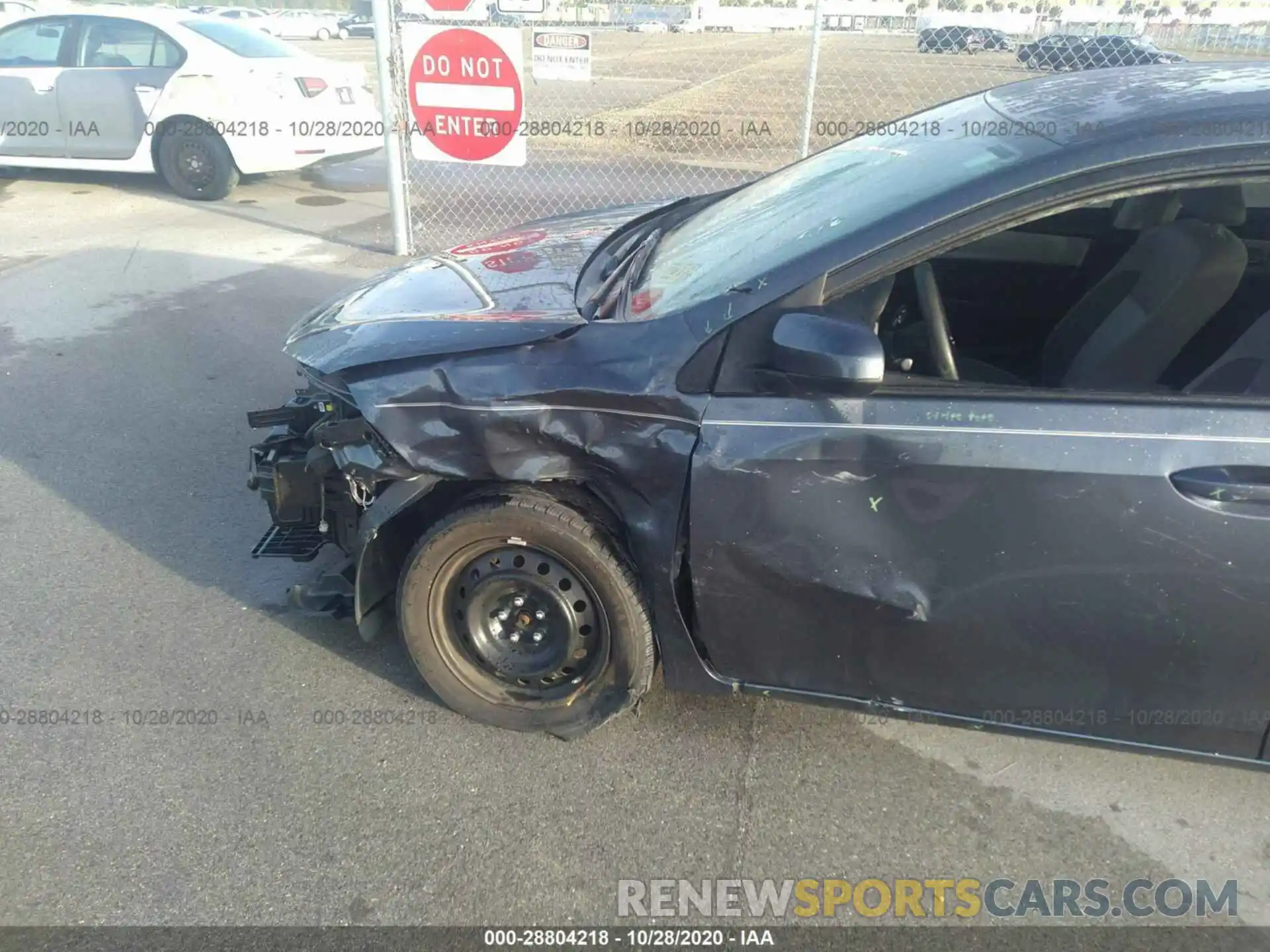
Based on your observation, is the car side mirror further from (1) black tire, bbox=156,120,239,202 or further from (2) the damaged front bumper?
(1) black tire, bbox=156,120,239,202

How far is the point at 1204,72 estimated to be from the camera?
8.52 ft

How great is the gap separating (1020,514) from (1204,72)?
→ 148 cm

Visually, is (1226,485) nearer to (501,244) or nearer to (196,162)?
(501,244)

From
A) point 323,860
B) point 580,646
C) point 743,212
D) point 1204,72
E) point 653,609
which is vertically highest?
point 1204,72

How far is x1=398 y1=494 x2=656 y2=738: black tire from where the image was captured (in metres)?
2.57

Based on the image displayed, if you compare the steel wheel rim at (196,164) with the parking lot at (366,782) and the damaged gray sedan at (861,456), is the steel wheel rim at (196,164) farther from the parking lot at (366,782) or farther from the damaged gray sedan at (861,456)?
the damaged gray sedan at (861,456)

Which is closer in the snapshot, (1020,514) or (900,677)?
(1020,514)

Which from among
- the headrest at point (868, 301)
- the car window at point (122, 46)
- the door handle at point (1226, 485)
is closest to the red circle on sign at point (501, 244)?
the headrest at point (868, 301)

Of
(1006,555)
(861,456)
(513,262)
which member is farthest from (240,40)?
(1006,555)

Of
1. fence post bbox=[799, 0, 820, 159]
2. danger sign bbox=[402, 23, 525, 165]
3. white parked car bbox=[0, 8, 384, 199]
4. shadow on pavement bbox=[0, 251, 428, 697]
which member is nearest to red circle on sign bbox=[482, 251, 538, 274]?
shadow on pavement bbox=[0, 251, 428, 697]

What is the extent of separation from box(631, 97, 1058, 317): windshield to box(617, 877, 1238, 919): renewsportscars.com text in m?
1.50

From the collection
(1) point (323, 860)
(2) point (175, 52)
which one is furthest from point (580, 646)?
(2) point (175, 52)

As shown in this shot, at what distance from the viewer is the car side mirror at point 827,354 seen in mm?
2078

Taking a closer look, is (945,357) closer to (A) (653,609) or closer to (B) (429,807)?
(A) (653,609)
